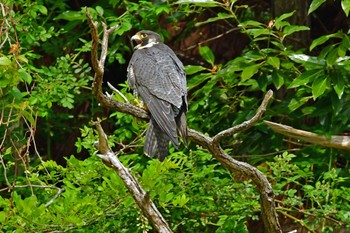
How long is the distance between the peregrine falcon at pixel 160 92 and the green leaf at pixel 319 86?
2.13 feet

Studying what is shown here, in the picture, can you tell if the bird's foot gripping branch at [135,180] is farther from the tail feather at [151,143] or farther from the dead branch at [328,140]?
the dead branch at [328,140]

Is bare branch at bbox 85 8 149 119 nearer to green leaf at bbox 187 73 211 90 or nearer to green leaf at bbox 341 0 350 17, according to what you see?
green leaf at bbox 187 73 211 90

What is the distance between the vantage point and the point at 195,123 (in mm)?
6109

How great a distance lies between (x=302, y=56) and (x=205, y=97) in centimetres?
70

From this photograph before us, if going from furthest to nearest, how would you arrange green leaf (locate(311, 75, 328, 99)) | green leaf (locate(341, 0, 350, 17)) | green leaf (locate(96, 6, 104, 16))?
green leaf (locate(96, 6, 104, 16))
green leaf (locate(311, 75, 328, 99))
green leaf (locate(341, 0, 350, 17))

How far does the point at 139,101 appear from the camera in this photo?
538cm

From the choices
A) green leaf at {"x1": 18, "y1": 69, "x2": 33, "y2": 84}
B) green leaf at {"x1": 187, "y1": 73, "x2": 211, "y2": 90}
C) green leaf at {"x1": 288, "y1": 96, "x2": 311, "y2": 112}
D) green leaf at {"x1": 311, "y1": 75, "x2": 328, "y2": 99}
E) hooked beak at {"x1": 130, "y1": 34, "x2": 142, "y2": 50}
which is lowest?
green leaf at {"x1": 288, "y1": 96, "x2": 311, "y2": 112}

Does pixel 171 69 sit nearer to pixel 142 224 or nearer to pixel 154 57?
pixel 154 57

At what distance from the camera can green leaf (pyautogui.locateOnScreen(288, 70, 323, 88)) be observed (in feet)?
17.7

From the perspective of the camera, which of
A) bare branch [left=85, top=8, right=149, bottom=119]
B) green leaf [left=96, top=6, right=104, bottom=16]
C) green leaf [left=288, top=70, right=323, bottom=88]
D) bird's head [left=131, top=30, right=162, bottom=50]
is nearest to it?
bare branch [left=85, top=8, right=149, bottom=119]

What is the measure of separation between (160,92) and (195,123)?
3.35 feet

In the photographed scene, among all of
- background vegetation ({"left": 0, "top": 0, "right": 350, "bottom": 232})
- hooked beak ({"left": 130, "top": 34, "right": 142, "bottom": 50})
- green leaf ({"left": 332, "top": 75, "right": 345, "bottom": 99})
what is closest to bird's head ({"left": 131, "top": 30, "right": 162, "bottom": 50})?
hooked beak ({"left": 130, "top": 34, "right": 142, "bottom": 50})

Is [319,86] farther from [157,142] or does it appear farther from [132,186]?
[132,186]

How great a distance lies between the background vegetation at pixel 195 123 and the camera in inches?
205
